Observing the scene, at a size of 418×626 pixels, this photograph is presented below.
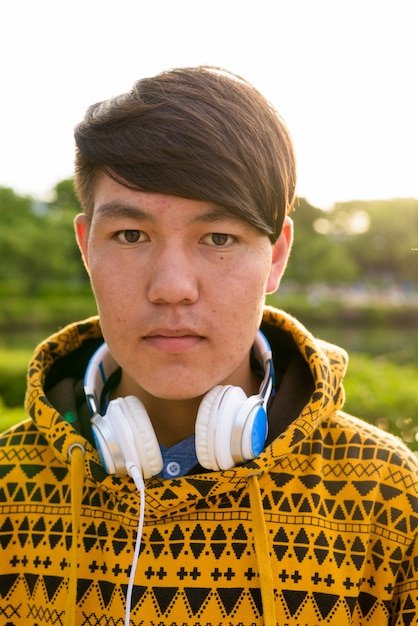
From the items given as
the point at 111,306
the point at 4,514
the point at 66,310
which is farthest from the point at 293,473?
the point at 66,310

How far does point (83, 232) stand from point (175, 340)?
0.68m

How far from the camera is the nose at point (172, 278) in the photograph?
2.13m

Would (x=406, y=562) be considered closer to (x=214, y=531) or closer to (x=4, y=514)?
(x=214, y=531)

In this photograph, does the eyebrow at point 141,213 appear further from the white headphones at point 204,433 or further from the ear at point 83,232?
the white headphones at point 204,433

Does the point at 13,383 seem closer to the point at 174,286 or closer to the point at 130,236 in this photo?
the point at 130,236

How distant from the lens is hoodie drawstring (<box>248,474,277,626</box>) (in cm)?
217

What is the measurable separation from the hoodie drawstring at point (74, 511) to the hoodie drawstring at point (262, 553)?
598 mm

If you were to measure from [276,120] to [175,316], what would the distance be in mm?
825

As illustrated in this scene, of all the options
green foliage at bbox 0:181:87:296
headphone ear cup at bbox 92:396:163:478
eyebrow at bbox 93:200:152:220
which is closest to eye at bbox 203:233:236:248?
eyebrow at bbox 93:200:152:220

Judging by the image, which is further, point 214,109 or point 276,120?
point 276,120

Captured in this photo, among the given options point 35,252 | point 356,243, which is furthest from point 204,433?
point 356,243

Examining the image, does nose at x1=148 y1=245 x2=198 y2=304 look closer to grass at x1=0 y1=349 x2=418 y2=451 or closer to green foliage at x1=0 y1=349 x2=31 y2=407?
grass at x1=0 y1=349 x2=418 y2=451

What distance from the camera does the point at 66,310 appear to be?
39844 millimetres

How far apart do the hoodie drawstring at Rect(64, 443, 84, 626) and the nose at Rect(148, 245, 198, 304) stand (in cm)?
64
